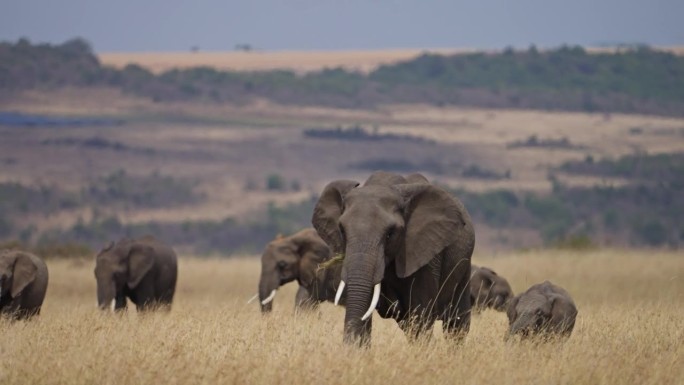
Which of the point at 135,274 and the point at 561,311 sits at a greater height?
the point at 561,311

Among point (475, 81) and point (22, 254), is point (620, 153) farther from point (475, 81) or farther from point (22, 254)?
point (22, 254)

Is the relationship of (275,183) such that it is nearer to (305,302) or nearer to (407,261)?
(305,302)

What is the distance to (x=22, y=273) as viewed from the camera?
19688 mm

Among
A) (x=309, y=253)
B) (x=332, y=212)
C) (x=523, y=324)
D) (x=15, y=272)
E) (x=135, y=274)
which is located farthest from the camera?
(x=135, y=274)

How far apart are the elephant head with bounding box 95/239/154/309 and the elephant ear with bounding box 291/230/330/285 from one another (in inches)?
93.4

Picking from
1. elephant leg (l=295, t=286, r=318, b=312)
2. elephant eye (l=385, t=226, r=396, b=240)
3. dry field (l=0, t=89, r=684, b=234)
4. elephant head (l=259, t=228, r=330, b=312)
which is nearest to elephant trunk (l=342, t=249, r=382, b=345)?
elephant eye (l=385, t=226, r=396, b=240)

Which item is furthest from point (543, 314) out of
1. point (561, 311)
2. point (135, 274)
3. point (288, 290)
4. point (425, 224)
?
point (288, 290)

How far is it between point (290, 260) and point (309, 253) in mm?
304

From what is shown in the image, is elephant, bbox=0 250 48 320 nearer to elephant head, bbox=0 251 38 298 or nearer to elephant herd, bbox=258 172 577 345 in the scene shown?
elephant head, bbox=0 251 38 298

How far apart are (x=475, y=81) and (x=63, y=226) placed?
61.3 meters

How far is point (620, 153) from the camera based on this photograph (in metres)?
111

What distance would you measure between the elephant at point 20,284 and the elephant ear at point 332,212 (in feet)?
18.3

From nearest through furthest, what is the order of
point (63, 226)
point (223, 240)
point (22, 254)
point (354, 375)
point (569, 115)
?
point (354, 375) → point (22, 254) → point (223, 240) → point (63, 226) → point (569, 115)

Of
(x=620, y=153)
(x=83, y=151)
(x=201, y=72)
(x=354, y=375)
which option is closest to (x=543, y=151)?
(x=620, y=153)
